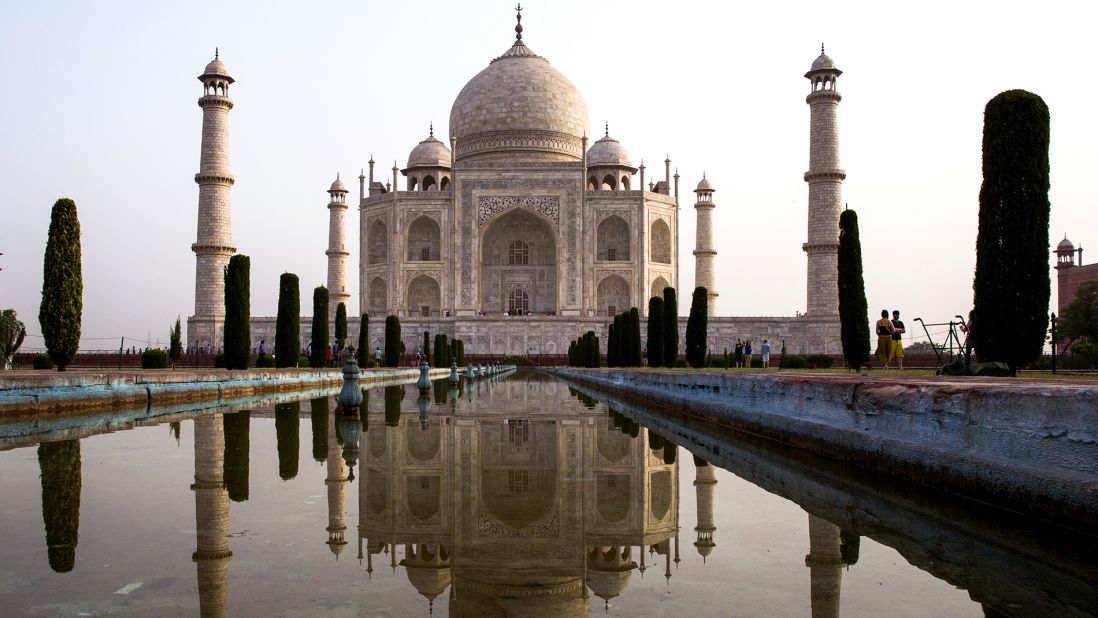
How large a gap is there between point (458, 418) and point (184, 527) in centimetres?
325

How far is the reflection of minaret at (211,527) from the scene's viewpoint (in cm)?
131

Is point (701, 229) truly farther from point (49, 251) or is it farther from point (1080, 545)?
point (1080, 545)

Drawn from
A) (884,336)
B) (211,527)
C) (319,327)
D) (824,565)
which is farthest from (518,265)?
(824,565)

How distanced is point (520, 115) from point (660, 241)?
7554mm

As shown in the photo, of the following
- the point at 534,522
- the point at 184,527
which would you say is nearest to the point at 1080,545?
the point at 534,522

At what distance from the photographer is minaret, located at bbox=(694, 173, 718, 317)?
1352 inches

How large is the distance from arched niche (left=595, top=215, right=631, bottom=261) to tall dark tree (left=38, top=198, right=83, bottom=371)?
24.5m

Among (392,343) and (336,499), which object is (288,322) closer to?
(392,343)

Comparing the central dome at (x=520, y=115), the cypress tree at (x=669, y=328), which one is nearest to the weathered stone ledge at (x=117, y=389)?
the cypress tree at (x=669, y=328)

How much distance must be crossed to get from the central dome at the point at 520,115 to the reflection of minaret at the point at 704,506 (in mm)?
31717

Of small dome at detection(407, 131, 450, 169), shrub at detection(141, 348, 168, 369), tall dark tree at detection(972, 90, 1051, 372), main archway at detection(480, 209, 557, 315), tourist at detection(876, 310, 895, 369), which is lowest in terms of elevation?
shrub at detection(141, 348, 168, 369)

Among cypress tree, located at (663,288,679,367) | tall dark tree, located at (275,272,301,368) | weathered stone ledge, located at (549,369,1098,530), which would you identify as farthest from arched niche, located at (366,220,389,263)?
weathered stone ledge, located at (549,369,1098,530)

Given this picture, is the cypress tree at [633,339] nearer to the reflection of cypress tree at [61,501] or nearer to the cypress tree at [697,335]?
the cypress tree at [697,335]

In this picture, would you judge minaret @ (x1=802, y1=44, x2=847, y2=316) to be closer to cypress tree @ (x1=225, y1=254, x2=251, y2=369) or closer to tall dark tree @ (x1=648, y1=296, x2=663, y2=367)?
tall dark tree @ (x1=648, y1=296, x2=663, y2=367)
